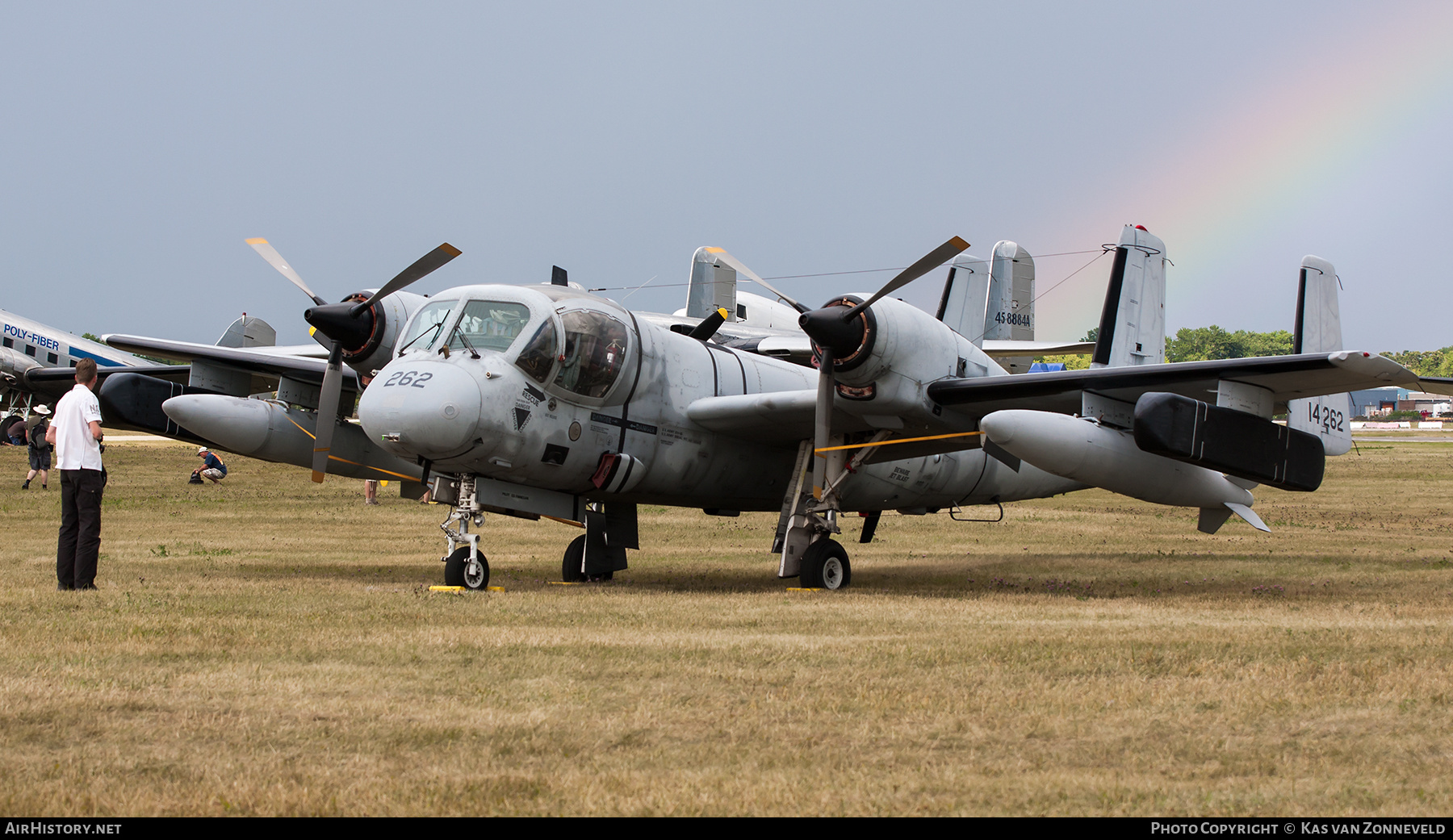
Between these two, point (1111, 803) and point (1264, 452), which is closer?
point (1111, 803)

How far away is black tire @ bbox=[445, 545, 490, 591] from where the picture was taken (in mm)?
12859

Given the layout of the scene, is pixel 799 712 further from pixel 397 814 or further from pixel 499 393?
pixel 499 393

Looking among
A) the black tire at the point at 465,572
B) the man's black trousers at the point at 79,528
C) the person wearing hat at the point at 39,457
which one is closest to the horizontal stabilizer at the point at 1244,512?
the black tire at the point at 465,572

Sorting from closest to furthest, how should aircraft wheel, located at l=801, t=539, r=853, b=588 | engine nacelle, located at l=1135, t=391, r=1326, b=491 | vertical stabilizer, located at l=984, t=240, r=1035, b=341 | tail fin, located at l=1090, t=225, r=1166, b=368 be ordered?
engine nacelle, located at l=1135, t=391, r=1326, b=491, aircraft wheel, located at l=801, t=539, r=853, b=588, tail fin, located at l=1090, t=225, r=1166, b=368, vertical stabilizer, located at l=984, t=240, r=1035, b=341

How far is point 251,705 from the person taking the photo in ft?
21.3

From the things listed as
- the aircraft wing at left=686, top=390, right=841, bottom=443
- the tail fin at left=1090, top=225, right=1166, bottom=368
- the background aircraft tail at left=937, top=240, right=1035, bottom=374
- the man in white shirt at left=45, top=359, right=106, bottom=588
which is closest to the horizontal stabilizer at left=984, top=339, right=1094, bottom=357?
the background aircraft tail at left=937, top=240, right=1035, bottom=374

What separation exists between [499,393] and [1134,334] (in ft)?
32.0

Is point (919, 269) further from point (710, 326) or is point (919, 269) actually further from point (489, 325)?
point (489, 325)

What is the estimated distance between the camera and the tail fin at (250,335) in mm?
33656

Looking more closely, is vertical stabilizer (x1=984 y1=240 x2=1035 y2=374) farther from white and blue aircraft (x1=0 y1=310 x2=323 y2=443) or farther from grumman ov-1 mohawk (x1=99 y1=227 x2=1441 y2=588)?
white and blue aircraft (x1=0 y1=310 x2=323 y2=443)

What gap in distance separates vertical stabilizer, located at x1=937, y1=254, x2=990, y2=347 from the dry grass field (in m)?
8.90

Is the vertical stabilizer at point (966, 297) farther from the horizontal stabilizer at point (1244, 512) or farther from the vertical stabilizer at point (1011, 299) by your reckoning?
the vertical stabilizer at point (1011, 299)

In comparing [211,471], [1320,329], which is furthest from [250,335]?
[1320,329]
